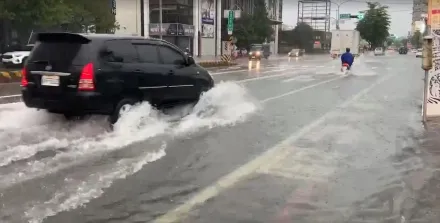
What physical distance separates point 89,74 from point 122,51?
0.95 meters

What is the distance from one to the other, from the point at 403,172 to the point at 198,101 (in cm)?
534

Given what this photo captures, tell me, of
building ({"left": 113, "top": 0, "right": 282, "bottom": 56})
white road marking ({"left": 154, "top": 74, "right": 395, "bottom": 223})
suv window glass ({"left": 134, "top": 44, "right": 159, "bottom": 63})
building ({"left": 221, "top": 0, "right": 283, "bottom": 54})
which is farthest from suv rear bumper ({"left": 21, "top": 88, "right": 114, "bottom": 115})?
building ({"left": 221, "top": 0, "right": 283, "bottom": 54})

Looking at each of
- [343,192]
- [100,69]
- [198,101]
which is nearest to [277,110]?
[198,101]

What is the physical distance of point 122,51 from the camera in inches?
344

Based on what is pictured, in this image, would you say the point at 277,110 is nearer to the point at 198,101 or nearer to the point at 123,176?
the point at 198,101

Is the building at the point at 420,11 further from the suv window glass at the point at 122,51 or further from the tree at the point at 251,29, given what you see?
the tree at the point at 251,29

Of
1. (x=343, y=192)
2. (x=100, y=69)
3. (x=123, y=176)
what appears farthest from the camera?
(x=100, y=69)

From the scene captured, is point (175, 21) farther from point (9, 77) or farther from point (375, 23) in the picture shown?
point (375, 23)

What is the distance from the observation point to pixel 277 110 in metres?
11.9

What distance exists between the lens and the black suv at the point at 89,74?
803cm

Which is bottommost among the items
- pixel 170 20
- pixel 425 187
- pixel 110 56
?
pixel 425 187

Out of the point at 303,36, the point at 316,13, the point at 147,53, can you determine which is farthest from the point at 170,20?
the point at 316,13

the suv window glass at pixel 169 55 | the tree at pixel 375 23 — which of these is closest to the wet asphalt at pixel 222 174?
the suv window glass at pixel 169 55

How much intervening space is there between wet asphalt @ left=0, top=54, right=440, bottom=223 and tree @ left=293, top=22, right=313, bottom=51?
307 feet
